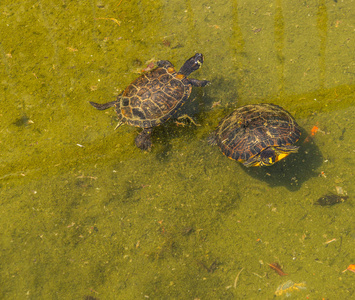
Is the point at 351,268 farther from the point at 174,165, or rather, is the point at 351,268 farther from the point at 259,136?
the point at 174,165

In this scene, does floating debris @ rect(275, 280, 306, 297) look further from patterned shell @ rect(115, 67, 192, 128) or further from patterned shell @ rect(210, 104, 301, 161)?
patterned shell @ rect(115, 67, 192, 128)

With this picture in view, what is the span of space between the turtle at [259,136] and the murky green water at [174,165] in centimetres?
46

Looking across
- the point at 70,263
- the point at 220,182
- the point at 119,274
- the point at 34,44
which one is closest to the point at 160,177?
the point at 220,182

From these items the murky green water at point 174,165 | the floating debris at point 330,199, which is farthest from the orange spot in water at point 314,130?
the floating debris at point 330,199

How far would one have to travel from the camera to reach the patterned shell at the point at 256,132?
11.6 feet

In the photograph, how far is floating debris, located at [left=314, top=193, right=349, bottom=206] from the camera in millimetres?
3719

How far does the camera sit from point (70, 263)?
380 centimetres

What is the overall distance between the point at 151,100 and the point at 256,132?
5.33ft

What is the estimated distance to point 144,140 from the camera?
414 centimetres

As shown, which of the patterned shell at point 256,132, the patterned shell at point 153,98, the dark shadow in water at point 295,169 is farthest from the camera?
the patterned shell at point 153,98

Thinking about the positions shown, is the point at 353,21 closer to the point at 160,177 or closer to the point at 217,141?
the point at 217,141

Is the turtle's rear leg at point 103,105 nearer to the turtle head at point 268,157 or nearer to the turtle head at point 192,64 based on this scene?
the turtle head at point 192,64

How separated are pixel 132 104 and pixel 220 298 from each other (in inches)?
120

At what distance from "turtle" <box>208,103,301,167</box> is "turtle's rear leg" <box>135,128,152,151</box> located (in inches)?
45.3
